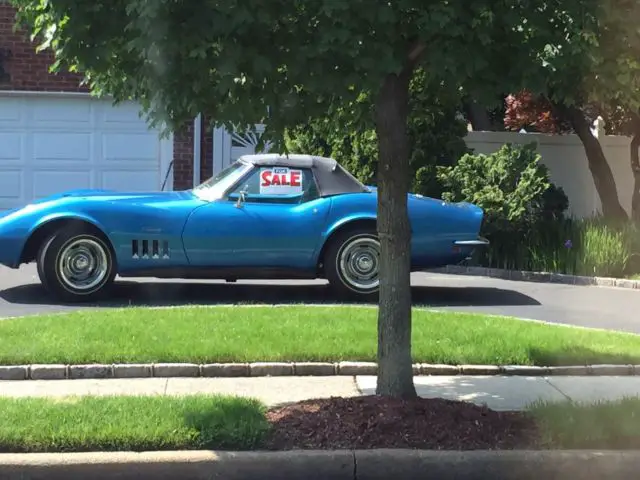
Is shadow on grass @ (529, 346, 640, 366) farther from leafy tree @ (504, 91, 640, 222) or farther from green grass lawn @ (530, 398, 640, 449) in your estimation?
leafy tree @ (504, 91, 640, 222)

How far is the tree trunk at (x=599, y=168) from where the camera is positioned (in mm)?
14914

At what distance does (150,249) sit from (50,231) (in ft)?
3.45

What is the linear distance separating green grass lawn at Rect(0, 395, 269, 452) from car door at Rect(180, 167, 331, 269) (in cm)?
388

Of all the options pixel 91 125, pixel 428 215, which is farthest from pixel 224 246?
pixel 91 125

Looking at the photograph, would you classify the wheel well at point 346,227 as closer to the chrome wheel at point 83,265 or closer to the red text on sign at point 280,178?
the red text on sign at point 280,178

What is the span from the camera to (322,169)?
10.1 m

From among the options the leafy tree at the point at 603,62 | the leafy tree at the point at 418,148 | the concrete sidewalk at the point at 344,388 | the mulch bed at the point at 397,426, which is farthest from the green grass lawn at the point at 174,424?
the leafy tree at the point at 418,148

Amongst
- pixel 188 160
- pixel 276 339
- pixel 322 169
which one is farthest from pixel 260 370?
pixel 188 160

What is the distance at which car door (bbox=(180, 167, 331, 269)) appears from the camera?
954 centimetres

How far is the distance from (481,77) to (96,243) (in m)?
5.49

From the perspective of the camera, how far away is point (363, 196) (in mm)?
9992

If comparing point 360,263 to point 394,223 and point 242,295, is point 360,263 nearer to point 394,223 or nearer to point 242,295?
point 242,295

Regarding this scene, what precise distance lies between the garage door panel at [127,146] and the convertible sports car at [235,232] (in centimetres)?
570

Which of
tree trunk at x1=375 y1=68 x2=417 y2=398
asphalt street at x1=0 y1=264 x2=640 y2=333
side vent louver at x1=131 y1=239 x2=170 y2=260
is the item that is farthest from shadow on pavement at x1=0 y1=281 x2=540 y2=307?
tree trunk at x1=375 y1=68 x2=417 y2=398
